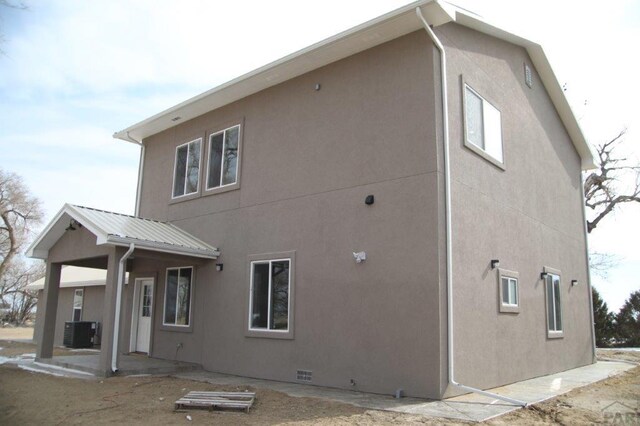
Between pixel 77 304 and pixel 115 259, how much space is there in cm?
1067

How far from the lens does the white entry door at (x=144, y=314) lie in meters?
13.7

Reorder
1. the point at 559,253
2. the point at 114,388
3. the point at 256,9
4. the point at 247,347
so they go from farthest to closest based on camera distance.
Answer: the point at 559,253 → the point at 247,347 → the point at 256,9 → the point at 114,388

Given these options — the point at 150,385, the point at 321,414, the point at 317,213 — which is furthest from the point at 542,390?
the point at 150,385

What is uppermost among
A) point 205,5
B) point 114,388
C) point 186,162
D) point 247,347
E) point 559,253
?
point 205,5

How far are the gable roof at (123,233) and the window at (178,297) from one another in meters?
1.01

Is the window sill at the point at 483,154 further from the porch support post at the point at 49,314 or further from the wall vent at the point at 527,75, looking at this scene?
the porch support post at the point at 49,314

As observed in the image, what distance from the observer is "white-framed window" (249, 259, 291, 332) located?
33.4 feet

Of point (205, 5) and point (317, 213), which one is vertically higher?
point (205, 5)

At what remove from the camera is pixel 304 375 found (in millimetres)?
9523

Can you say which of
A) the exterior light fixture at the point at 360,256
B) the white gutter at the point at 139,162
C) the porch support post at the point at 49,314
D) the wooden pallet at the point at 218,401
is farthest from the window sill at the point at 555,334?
the porch support post at the point at 49,314

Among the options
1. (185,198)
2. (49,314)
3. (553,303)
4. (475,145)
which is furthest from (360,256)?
(49,314)

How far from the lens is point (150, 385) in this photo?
948cm

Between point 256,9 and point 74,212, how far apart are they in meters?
5.73

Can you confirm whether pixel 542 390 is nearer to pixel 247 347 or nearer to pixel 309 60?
pixel 247 347
